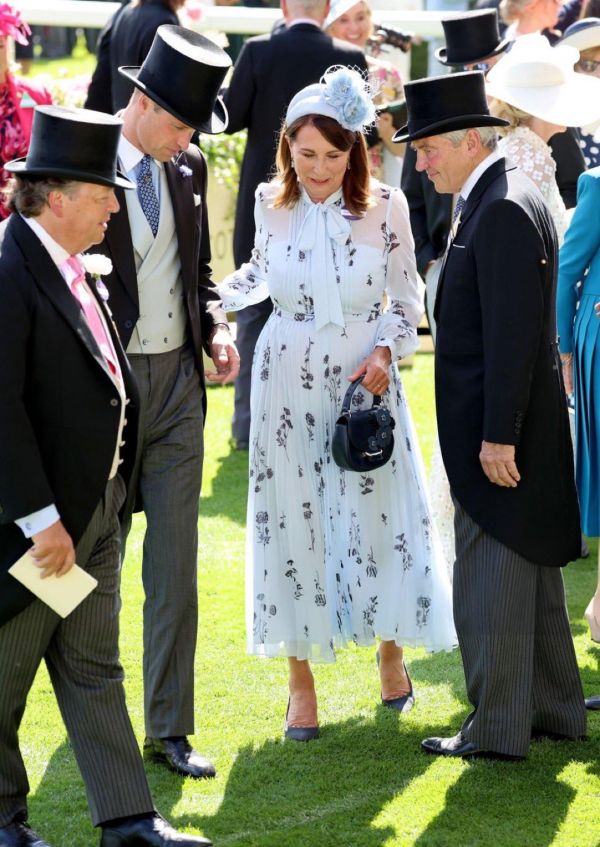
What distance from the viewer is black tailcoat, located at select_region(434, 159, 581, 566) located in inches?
165

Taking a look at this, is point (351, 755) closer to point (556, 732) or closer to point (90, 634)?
point (556, 732)

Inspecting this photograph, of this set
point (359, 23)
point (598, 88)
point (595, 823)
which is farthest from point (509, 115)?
point (359, 23)

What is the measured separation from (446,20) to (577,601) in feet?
8.74

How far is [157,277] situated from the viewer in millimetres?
4473

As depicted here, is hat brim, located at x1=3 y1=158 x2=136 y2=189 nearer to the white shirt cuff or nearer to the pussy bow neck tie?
the white shirt cuff

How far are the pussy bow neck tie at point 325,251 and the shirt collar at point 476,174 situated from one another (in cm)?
51

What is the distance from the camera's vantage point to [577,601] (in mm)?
6129

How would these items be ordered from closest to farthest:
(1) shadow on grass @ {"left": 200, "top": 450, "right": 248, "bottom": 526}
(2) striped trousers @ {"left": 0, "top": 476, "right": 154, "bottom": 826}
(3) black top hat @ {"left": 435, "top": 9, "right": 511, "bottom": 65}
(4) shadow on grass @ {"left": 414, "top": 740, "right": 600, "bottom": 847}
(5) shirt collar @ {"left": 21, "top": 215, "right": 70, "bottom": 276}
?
1. (5) shirt collar @ {"left": 21, "top": 215, "right": 70, "bottom": 276}
2. (2) striped trousers @ {"left": 0, "top": 476, "right": 154, "bottom": 826}
3. (4) shadow on grass @ {"left": 414, "top": 740, "right": 600, "bottom": 847}
4. (3) black top hat @ {"left": 435, "top": 9, "right": 511, "bottom": 65}
5. (1) shadow on grass @ {"left": 200, "top": 450, "right": 248, "bottom": 526}

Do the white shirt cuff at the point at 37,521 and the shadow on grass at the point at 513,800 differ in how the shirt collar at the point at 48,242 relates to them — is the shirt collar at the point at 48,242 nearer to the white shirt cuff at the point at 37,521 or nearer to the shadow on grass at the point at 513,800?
the white shirt cuff at the point at 37,521

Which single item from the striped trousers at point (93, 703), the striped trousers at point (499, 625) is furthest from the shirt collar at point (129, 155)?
the striped trousers at point (499, 625)

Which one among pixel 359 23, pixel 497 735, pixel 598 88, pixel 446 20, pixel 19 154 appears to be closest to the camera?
pixel 497 735

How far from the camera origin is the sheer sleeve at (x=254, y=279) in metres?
4.92

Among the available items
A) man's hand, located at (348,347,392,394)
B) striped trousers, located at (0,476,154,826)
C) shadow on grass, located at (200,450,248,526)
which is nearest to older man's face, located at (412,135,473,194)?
man's hand, located at (348,347,392,394)

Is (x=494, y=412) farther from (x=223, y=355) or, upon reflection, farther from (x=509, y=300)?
(x=223, y=355)
